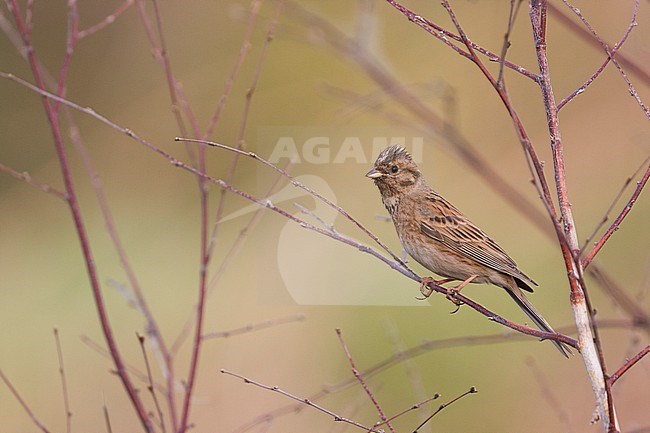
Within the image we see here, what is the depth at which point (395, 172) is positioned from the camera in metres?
3.08

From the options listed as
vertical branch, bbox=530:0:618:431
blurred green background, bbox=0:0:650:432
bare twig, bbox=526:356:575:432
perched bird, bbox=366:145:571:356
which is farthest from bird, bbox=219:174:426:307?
vertical branch, bbox=530:0:618:431

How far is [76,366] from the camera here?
6207mm

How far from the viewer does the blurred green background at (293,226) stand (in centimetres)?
556

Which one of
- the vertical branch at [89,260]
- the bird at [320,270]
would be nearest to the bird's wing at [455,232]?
the vertical branch at [89,260]

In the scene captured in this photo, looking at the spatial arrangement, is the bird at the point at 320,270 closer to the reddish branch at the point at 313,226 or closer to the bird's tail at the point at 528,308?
the bird's tail at the point at 528,308

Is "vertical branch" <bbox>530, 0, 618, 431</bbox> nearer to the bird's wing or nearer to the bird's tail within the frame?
the bird's tail

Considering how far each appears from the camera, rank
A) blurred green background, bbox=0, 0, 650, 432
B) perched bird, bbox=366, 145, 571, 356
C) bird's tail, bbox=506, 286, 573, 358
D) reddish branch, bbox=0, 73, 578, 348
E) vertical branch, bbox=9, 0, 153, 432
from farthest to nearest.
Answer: blurred green background, bbox=0, 0, 650, 432 → perched bird, bbox=366, 145, 571, 356 → bird's tail, bbox=506, 286, 573, 358 → vertical branch, bbox=9, 0, 153, 432 → reddish branch, bbox=0, 73, 578, 348

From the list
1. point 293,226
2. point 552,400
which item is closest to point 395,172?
point 552,400

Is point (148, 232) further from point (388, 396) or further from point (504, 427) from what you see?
point (504, 427)

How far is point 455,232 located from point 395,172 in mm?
302

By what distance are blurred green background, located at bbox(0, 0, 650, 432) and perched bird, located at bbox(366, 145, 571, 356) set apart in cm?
139

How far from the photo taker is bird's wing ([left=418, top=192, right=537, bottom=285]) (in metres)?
2.99

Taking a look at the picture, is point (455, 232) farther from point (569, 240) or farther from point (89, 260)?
point (89, 260)

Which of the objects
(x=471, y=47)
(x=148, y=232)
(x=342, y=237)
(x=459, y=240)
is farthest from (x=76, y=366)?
(x=471, y=47)
